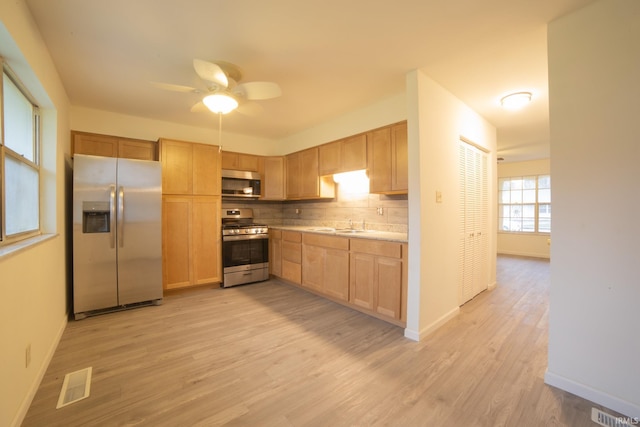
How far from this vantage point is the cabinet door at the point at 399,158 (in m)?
2.87

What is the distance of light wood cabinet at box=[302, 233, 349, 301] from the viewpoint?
3213 mm

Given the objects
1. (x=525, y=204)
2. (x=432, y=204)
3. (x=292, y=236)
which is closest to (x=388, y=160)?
(x=432, y=204)

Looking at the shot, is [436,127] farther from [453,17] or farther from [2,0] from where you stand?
[2,0]

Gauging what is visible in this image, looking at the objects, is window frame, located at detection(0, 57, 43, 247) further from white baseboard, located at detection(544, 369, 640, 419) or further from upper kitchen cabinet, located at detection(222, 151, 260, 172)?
white baseboard, located at detection(544, 369, 640, 419)

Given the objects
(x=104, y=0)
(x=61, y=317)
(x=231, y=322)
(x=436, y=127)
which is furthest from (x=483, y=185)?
(x=61, y=317)

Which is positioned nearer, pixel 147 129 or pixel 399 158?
pixel 399 158

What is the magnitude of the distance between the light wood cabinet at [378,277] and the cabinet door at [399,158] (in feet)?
2.31

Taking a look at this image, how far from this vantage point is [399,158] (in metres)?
2.92

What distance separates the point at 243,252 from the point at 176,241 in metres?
1.00

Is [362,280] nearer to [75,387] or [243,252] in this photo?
[243,252]

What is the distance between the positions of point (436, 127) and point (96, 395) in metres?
3.59

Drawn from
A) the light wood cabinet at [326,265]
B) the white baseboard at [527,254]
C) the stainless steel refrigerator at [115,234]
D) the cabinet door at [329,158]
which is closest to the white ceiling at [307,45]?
the cabinet door at [329,158]

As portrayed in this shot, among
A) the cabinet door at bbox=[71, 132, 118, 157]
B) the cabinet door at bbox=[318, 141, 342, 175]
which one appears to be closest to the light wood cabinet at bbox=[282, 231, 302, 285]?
the cabinet door at bbox=[318, 141, 342, 175]

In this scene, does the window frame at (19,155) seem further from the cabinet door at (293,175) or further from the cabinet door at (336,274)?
the cabinet door at (293,175)
